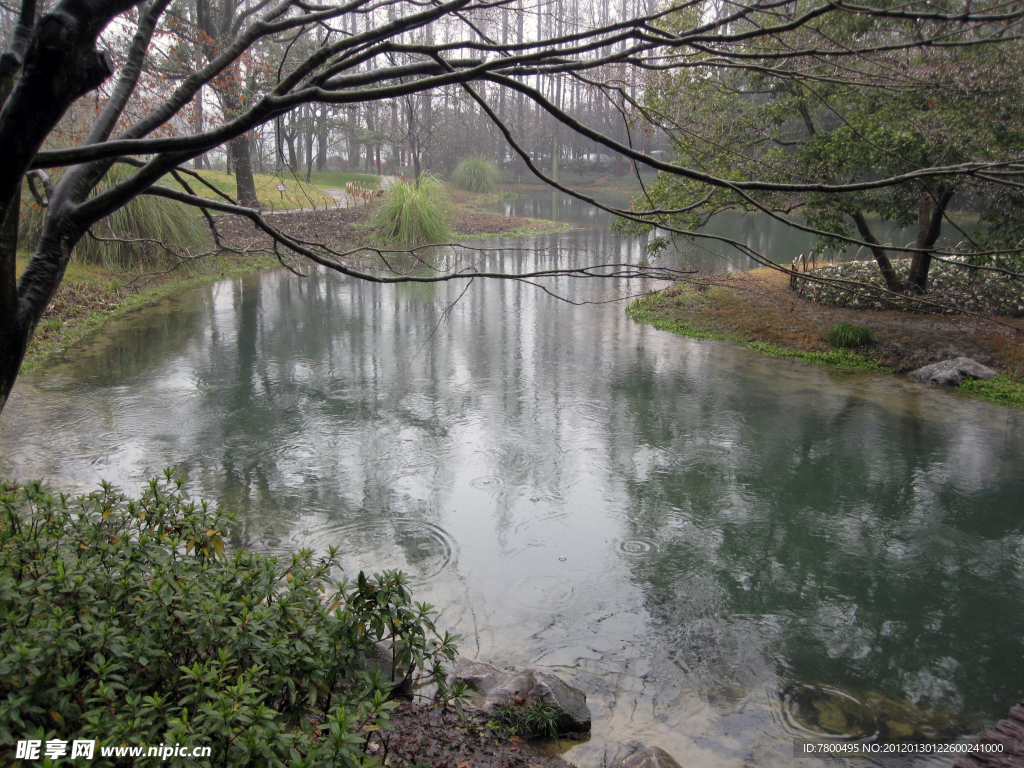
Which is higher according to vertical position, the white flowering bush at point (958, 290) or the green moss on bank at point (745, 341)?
the white flowering bush at point (958, 290)

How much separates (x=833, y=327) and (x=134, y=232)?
36.4 feet

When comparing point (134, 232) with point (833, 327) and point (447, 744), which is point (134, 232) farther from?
point (447, 744)

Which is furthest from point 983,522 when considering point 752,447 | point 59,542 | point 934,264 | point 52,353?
point 52,353

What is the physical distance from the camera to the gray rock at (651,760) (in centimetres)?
276

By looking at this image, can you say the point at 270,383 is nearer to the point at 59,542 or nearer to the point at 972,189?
the point at 59,542

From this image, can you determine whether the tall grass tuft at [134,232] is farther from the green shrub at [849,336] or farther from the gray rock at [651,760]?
the gray rock at [651,760]

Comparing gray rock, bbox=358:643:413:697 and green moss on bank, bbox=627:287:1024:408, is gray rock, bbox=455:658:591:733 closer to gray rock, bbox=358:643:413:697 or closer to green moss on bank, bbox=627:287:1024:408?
gray rock, bbox=358:643:413:697

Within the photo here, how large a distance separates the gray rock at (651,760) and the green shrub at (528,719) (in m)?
0.35

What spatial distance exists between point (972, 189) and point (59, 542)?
374 inches

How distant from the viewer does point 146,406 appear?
6.89 m

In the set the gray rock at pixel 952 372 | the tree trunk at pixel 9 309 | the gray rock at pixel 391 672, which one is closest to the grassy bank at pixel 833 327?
the gray rock at pixel 952 372

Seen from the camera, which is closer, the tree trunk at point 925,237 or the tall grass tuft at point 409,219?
the tree trunk at point 925,237

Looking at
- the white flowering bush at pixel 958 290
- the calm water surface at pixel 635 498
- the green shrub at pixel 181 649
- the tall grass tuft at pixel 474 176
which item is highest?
the tall grass tuft at pixel 474 176

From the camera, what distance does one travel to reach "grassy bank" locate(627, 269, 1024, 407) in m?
8.71
